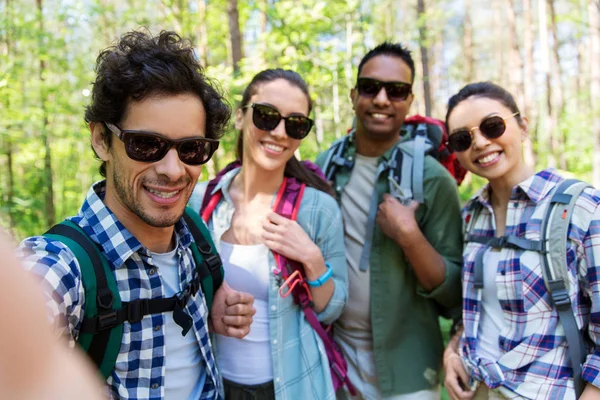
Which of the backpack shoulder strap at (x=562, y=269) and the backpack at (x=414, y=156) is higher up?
the backpack at (x=414, y=156)

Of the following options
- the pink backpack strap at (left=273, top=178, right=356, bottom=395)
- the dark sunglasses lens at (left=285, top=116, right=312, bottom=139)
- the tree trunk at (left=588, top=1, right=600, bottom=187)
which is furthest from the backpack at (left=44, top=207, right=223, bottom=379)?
the tree trunk at (left=588, top=1, right=600, bottom=187)

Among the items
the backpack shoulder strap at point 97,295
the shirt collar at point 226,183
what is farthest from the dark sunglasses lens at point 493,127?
the backpack shoulder strap at point 97,295

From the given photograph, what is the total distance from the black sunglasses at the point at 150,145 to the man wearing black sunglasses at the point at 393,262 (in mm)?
1408

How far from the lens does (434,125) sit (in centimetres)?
309

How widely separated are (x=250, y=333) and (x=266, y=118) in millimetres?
1274

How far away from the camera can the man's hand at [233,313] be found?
1.95 metres

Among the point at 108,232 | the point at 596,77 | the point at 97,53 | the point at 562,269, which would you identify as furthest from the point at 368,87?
the point at 596,77

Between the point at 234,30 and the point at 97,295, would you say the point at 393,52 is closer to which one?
the point at 97,295

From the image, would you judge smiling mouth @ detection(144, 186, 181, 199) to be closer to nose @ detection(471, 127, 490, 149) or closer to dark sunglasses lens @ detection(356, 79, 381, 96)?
nose @ detection(471, 127, 490, 149)

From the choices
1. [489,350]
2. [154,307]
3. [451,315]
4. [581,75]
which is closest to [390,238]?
[451,315]

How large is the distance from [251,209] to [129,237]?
3.41 ft

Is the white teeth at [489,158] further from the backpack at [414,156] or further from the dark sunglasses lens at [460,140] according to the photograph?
the backpack at [414,156]

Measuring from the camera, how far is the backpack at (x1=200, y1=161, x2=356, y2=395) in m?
2.28

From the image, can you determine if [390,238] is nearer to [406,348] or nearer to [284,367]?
[406,348]
